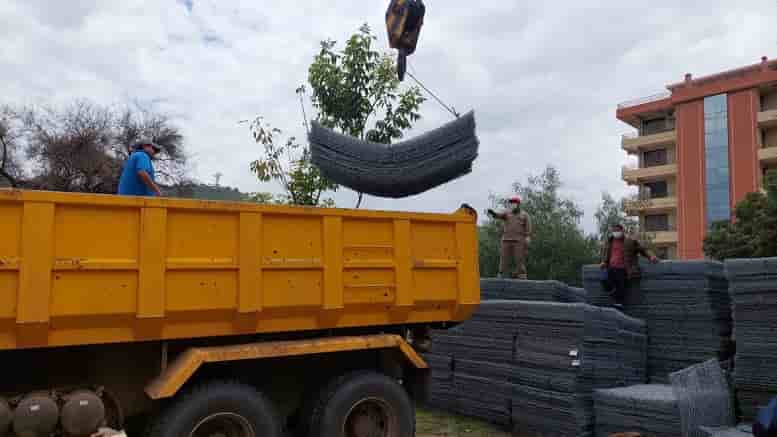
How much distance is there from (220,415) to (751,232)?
1041 inches

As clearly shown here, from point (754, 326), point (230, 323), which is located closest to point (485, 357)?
point (754, 326)

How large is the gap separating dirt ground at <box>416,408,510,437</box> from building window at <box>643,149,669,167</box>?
144 feet

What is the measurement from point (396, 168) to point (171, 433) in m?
2.99

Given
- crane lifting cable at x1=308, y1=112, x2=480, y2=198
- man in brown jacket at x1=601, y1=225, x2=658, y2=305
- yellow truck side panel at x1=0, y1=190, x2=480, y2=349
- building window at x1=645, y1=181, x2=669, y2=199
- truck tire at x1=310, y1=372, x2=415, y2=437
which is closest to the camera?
yellow truck side panel at x1=0, y1=190, x2=480, y2=349

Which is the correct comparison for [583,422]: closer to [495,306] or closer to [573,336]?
[573,336]

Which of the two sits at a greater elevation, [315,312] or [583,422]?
[315,312]

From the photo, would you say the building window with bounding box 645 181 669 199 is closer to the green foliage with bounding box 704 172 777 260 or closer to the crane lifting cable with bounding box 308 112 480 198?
the green foliage with bounding box 704 172 777 260

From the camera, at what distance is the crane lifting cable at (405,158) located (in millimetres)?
5742

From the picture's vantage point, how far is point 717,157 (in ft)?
138

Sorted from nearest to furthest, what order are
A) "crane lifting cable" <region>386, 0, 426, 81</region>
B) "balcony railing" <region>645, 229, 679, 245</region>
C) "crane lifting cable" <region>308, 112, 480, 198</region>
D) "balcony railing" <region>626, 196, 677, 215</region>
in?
"crane lifting cable" <region>308, 112, 480, 198</region> → "crane lifting cable" <region>386, 0, 426, 81</region> → "balcony railing" <region>626, 196, 677, 215</region> → "balcony railing" <region>645, 229, 679, 245</region>

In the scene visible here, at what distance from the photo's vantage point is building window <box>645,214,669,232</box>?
45812mm

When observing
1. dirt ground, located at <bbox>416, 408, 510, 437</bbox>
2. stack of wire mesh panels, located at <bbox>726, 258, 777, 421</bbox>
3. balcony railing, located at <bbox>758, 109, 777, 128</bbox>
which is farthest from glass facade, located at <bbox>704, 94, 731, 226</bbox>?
dirt ground, located at <bbox>416, 408, 510, 437</bbox>

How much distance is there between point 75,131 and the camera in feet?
65.1

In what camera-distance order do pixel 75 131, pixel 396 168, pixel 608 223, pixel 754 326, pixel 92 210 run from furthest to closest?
pixel 608 223 → pixel 75 131 → pixel 754 326 → pixel 396 168 → pixel 92 210
